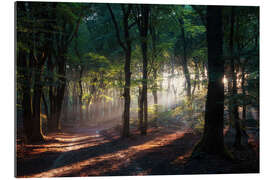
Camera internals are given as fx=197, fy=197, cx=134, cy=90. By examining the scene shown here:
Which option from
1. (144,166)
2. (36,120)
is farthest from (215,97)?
(36,120)

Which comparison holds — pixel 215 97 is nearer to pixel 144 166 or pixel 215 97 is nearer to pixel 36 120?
pixel 144 166

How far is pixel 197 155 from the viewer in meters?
4.94

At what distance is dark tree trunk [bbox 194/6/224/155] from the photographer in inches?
198

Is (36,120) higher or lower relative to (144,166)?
higher

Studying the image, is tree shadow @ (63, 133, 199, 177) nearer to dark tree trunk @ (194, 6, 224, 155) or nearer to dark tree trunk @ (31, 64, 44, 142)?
dark tree trunk @ (194, 6, 224, 155)

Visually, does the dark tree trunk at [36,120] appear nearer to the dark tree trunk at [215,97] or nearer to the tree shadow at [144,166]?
the tree shadow at [144,166]

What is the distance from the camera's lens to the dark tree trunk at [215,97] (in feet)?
16.5

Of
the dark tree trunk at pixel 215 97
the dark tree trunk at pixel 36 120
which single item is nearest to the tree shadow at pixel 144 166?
the dark tree trunk at pixel 215 97

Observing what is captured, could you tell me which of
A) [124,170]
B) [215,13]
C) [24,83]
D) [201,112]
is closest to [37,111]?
[24,83]

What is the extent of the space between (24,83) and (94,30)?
10.3 m

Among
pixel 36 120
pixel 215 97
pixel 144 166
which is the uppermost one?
pixel 215 97

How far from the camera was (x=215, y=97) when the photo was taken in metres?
5.04

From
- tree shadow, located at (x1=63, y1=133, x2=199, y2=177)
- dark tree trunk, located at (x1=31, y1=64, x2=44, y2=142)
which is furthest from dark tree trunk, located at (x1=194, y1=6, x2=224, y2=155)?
dark tree trunk, located at (x1=31, y1=64, x2=44, y2=142)
